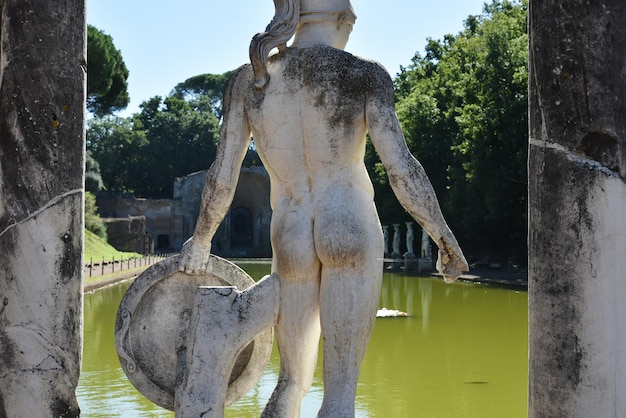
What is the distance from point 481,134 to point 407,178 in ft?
85.7

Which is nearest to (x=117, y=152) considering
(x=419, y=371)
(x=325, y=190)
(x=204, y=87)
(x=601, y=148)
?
(x=204, y=87)

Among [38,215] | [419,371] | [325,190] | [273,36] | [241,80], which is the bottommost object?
[419,371]

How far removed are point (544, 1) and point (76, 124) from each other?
241cm

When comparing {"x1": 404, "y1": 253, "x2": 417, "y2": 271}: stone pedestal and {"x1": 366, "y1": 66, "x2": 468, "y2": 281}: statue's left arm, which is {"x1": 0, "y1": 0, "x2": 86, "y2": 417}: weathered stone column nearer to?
{"x1": 366, "y1": 66, "x2": 468, "y2": 281}: statue's left arm

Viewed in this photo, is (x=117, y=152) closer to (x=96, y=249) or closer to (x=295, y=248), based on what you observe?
(x=96, y=249)

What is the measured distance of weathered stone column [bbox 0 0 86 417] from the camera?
4.77 meters

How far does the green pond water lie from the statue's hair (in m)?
4.39

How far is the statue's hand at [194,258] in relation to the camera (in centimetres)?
476

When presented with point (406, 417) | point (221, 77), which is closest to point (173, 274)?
point (406, 417)

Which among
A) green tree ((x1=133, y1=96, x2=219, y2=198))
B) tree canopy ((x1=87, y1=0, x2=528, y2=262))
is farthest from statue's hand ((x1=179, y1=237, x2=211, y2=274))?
green tree ((x1=133, y1=96, x2=219, y2=198))

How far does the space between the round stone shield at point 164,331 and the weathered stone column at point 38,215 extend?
0.30 m

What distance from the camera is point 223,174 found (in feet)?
15.4

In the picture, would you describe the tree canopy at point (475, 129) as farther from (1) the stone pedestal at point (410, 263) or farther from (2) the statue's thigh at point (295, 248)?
(2) the statue's thigh at point (295, 248)

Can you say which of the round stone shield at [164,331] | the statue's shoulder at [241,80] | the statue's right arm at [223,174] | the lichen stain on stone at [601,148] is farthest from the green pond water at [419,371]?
the lichen stain on stone at [601,148]
